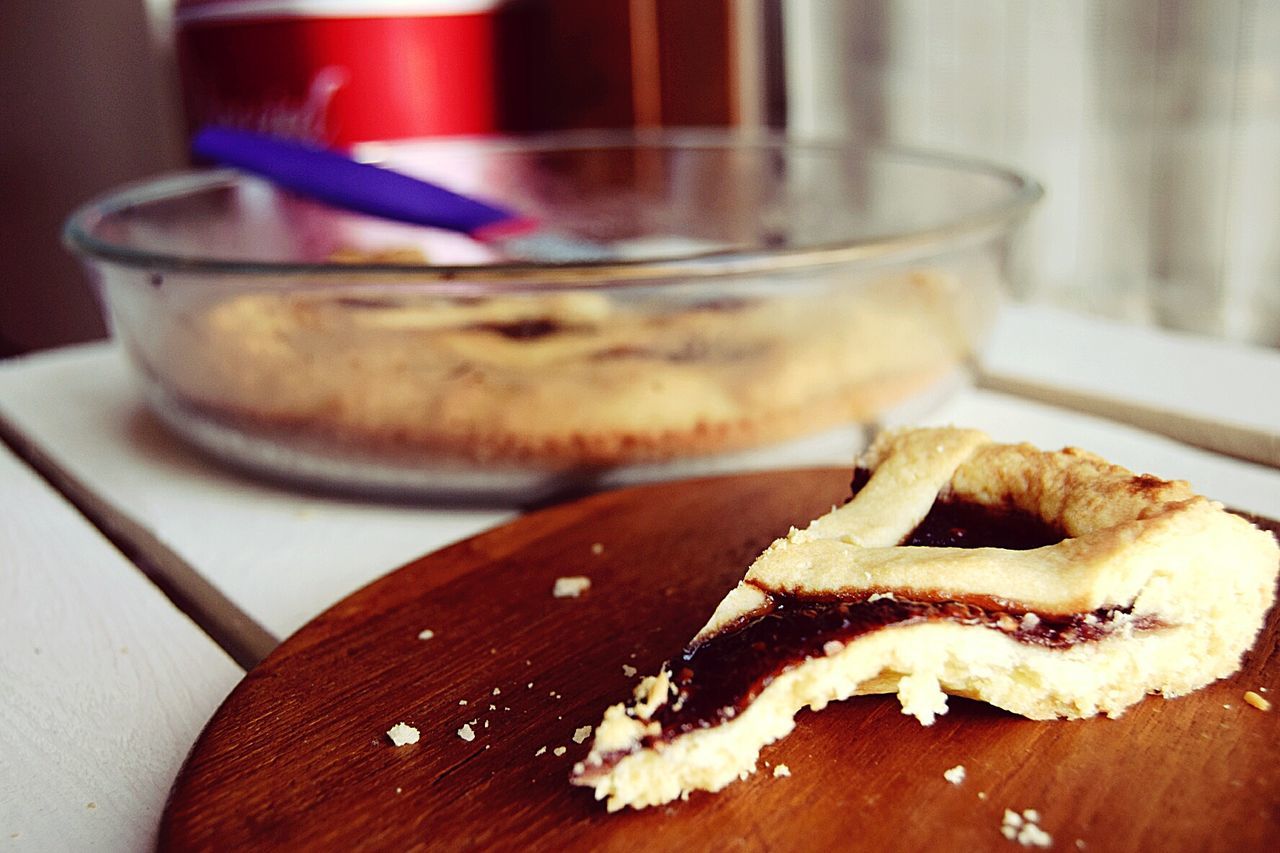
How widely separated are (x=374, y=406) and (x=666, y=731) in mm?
304

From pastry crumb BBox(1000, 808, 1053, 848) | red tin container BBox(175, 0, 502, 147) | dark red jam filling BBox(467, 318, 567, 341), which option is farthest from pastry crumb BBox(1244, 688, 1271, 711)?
red tin container BBox(175, 0, 502, 147)

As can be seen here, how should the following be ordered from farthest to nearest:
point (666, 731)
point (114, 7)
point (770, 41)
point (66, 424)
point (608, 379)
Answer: point (114, 7)
point (770, 41)
point (66, 424)
point (608, 379)
point (666, 731)

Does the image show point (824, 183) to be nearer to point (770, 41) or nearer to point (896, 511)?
point (770, 41)

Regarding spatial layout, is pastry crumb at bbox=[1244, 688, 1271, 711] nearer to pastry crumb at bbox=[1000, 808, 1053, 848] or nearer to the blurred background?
pastry crumb at bbox=[1000, 808, 1053, 848]

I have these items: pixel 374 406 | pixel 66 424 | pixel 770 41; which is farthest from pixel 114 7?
pixel 374 406

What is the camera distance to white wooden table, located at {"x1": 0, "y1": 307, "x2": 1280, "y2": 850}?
1.31ft

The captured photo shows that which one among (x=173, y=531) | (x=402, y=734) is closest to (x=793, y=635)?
(x=402, y=734)

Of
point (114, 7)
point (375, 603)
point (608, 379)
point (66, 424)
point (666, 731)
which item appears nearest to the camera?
point (666, 731)

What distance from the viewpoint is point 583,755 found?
366 millimetres

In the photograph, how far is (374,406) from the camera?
Answer: 0.58m

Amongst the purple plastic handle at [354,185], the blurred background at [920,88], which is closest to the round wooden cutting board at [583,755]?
the purple plastic handle at [354,185]

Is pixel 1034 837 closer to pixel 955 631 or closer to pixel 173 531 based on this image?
pixel 955 631

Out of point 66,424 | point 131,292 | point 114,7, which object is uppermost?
point 114,7

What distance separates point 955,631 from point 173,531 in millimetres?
443
